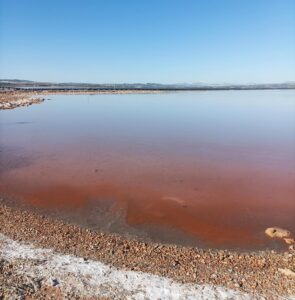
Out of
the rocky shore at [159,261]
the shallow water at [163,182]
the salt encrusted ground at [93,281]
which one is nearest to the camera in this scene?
the salt encrusted ground at [93,281]

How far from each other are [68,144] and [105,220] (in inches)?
431

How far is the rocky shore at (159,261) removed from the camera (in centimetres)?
557

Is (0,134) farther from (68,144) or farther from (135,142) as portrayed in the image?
(135,142)

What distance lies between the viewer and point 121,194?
1057cm

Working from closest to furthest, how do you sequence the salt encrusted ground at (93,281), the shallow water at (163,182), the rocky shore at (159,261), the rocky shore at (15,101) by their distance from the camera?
1. the salt encrusted ground at (93,281)
2. the rocky shore at (159,261)
3. the shallow water at (163,182)
4. the rocky shore at (15,101)

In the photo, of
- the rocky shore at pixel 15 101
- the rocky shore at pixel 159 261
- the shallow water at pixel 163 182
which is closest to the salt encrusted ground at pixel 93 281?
the rocky shore at pixel 159 261

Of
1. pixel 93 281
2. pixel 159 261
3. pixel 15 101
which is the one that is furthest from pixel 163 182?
pixel 15 101

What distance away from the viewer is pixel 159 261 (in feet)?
21.4

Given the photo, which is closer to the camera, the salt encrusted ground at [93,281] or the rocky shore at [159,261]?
the salt encrusted ground at [93,281]

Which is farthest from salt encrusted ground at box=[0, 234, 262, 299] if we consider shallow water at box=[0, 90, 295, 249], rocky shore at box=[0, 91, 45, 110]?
rocky shore at box=[0, 91, 45, 110]

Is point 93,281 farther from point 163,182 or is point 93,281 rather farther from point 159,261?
point 163,182

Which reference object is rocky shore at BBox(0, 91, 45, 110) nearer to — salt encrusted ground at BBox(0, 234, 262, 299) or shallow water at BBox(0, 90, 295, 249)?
shallow water at BBox(0, 90, 295, 249)

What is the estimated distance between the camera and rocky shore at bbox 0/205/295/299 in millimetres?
5574

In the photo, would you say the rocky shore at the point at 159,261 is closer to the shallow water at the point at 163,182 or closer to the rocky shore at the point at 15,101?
the shallow water at the point at 163,182
